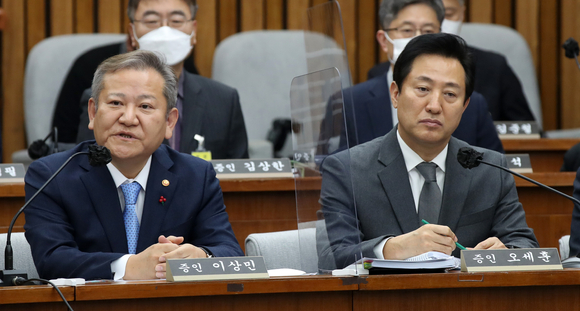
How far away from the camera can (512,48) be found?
4.54 m

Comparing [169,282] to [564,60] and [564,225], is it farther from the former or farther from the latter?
[564,60]

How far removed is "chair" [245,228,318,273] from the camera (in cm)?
195

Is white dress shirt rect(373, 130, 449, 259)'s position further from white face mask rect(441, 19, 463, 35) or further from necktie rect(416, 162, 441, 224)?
white face mask rect(441, 19, 463, 35)

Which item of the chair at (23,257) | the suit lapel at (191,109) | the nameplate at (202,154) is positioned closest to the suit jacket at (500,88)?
the suit lapel at (191,109)

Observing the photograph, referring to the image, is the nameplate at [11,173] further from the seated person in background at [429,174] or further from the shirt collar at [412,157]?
the shirt collar at [412,157]

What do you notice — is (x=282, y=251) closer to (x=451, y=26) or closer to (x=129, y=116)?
(x=129, y=116)

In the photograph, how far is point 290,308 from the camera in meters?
1.50

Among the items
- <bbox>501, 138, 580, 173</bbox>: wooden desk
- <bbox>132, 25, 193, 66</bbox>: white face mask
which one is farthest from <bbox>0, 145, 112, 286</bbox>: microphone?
<bbox>501, 138, 580, 173</bbox>: wooden desk

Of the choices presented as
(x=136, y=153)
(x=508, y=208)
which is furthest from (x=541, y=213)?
(x=136, y=153)

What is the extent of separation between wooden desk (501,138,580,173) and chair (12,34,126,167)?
82.9 inches

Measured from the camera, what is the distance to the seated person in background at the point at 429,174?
2094 millimetres

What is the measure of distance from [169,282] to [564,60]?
3895 mm

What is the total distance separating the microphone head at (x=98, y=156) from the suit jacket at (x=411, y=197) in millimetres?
572

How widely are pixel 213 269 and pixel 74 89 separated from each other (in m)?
2.53
